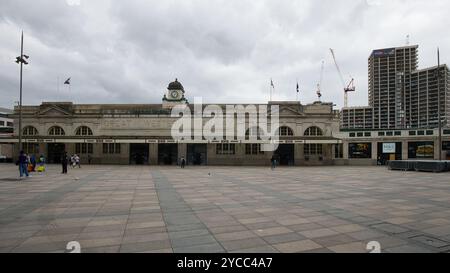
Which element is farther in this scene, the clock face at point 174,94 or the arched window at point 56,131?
the clock face at point 174,94

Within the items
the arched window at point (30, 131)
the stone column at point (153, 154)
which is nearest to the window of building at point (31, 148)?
the arched window at point (30, 131)

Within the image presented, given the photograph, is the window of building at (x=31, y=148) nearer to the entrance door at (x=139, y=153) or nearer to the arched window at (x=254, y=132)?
the entrance door at (x=139, y=153)

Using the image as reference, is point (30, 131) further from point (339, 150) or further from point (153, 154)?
point (339, 150)

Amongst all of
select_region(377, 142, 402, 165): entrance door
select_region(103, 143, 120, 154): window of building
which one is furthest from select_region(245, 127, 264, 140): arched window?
select_region(377, 142, 402, 165): entrance door

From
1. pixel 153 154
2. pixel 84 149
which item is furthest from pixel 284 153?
pixel 84 149

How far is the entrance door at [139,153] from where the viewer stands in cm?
4109

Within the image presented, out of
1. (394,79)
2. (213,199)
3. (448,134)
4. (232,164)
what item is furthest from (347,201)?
(394,79)

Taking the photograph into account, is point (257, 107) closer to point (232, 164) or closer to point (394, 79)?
point (232, 164)

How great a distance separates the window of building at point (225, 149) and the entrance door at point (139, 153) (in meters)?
11.6

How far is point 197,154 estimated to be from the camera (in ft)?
135

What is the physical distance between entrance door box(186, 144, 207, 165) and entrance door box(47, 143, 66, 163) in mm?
19853

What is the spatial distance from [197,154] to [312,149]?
18.2 meters

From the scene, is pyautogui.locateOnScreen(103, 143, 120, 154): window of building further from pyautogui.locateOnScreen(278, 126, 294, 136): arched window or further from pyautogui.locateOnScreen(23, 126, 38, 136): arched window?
pyautogui.locateOnScreen(278, 126, 294, 136): arched window
